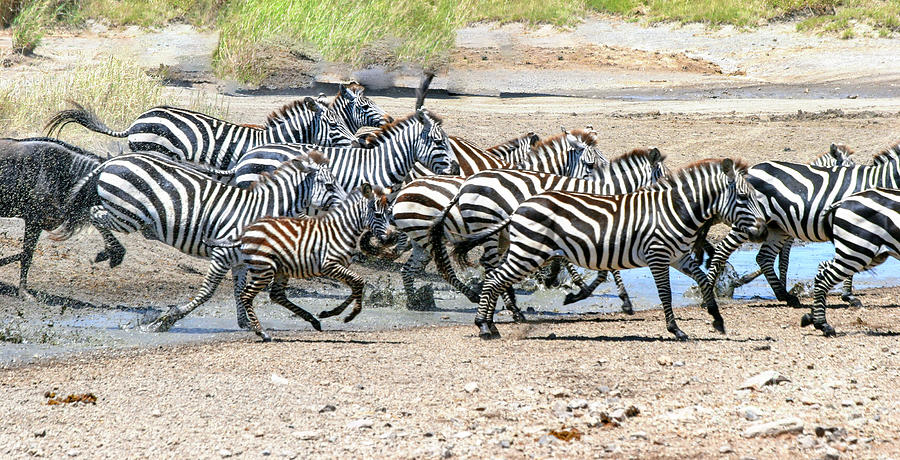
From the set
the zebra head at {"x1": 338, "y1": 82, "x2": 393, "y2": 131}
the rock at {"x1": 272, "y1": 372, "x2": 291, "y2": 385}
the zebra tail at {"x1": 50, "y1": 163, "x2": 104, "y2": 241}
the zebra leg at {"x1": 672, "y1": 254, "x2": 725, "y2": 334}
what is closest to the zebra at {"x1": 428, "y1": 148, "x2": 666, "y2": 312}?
the zebra leg at {"x1": 672, "y1": 254, "x2": 725, "y2": 334}

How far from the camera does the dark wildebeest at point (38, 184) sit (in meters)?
10.6

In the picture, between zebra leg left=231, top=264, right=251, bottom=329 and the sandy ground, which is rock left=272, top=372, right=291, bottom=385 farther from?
zebra leg left=231, top=264, right=251, bottom=329

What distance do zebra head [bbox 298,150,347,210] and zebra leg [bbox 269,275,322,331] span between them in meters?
1.08

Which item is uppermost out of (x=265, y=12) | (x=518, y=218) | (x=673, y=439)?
(x=265, y=12)

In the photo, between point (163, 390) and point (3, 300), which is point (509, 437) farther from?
point (3, 300)

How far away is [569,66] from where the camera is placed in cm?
2658

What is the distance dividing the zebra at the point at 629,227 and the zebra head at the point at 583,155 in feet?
8.34

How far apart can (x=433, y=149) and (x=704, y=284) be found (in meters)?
3.76

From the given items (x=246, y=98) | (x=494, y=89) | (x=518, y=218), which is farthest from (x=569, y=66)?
(x=518, y=218)

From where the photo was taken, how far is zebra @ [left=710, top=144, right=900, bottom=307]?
10609mm

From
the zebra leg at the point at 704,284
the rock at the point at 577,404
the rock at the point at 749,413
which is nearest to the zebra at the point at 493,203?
the zebra leg at the point at 704,284

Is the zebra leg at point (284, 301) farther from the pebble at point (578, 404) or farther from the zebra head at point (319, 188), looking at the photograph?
the pebble at point (578, 404)

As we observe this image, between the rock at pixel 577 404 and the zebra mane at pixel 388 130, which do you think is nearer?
the rock at pixel 577 404

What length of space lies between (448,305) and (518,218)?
7.81 feet
